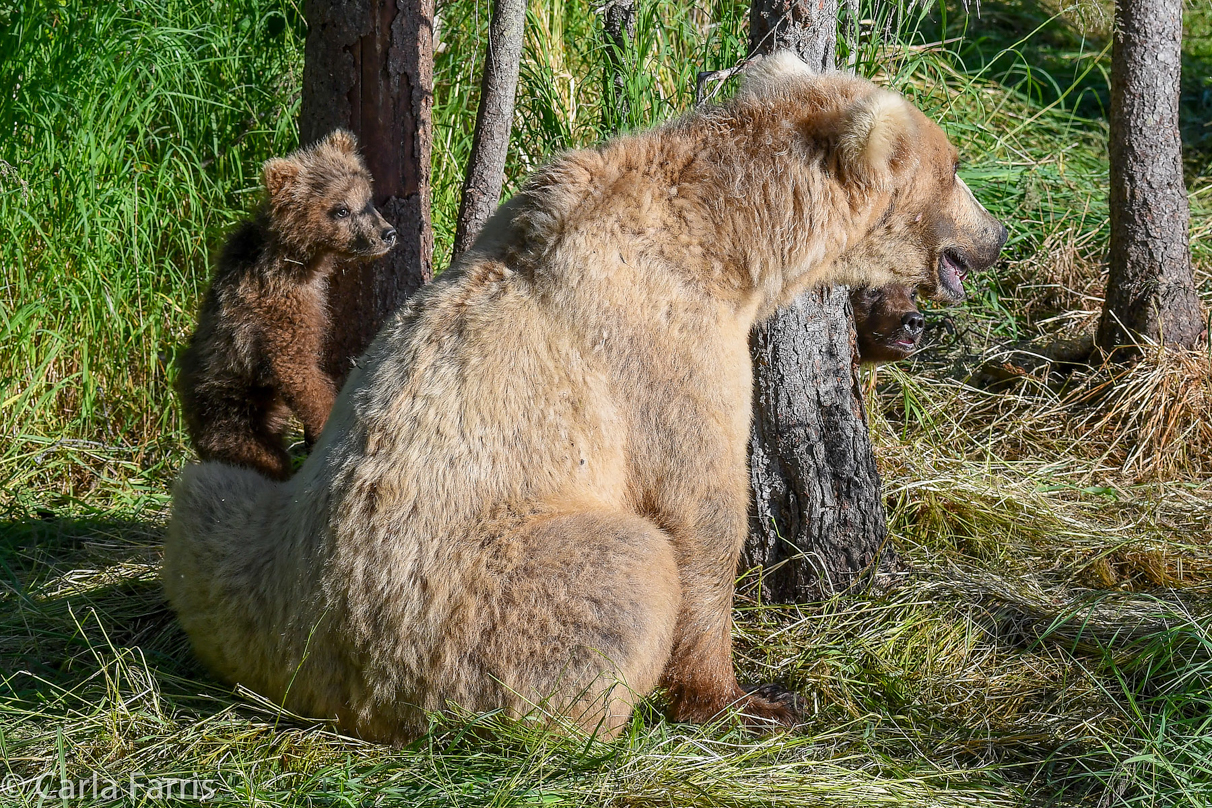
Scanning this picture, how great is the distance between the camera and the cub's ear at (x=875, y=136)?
349 cm

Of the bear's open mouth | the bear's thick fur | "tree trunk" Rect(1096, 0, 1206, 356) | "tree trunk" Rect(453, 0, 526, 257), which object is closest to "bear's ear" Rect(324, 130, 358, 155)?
"tree trunk" Rect(453, 0, 526, 257)

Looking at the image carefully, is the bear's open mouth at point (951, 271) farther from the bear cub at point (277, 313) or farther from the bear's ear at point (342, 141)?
the bear's ear at point (342, 141)

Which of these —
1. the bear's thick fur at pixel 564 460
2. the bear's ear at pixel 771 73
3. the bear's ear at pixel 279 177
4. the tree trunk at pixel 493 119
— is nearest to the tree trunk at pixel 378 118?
the bear's ear at pixel 279 177

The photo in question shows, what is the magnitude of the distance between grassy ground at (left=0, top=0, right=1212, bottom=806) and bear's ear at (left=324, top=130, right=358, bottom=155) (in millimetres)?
1520

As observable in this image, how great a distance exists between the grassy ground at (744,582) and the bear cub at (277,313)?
77cm

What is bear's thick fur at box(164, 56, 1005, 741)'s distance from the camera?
10.4 ft

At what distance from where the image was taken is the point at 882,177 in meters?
3.64

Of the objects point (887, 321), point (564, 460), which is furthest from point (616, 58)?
point (564, 460)

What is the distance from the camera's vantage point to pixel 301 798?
10.3 feet

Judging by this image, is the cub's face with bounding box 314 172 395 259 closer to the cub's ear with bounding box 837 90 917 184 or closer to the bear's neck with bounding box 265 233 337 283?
the bear's neck with bounding box 265 233 337 283

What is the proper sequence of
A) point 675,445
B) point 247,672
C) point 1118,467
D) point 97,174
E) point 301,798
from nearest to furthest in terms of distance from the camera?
point 301,798 → point 675,445 → point 247,672 → point 1118,467 → point 97,174

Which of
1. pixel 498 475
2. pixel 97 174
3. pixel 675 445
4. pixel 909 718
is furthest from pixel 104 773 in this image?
pixel 97 174

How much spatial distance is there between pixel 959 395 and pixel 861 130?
10.7 feet

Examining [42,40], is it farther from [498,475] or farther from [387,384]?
[498,475]
